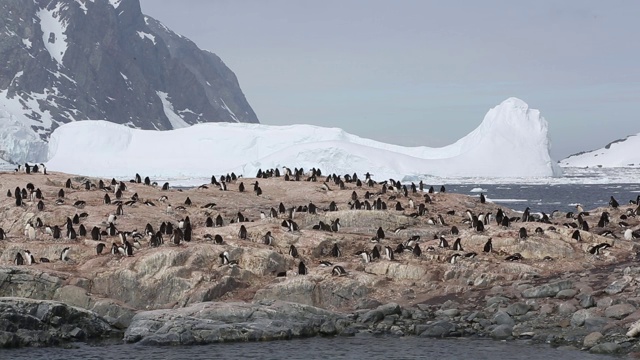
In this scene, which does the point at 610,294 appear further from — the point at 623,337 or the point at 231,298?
the point at 231,298

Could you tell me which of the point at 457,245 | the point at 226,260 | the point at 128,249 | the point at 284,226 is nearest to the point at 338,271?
the point at 226,260

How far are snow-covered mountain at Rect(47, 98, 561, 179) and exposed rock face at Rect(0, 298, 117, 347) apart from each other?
8515cm

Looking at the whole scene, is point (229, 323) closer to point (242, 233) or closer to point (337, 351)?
point (337, 351)

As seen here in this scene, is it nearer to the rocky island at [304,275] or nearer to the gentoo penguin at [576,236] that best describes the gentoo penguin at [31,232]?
the rocky island at [304,275]

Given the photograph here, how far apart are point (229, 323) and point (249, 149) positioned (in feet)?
322

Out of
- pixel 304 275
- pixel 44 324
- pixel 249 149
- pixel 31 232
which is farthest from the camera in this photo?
pixel 249 149

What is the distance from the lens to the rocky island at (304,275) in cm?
2475

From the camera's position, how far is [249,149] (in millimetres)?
122500

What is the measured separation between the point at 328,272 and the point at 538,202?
53.4 metres

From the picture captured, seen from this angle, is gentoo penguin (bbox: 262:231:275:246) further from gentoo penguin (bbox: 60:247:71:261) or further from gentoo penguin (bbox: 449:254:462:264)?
gentoo penguin (bbox: 60:247:71:261)

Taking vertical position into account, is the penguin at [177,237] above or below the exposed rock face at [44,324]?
above

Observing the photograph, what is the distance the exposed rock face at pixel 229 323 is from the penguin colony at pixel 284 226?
372 cm

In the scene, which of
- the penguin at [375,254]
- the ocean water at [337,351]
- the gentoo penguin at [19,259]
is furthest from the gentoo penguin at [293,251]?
the gentoo penguin at [19,259]

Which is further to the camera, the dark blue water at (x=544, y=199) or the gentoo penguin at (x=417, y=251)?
the dark blue water at (x=544, y=199)
